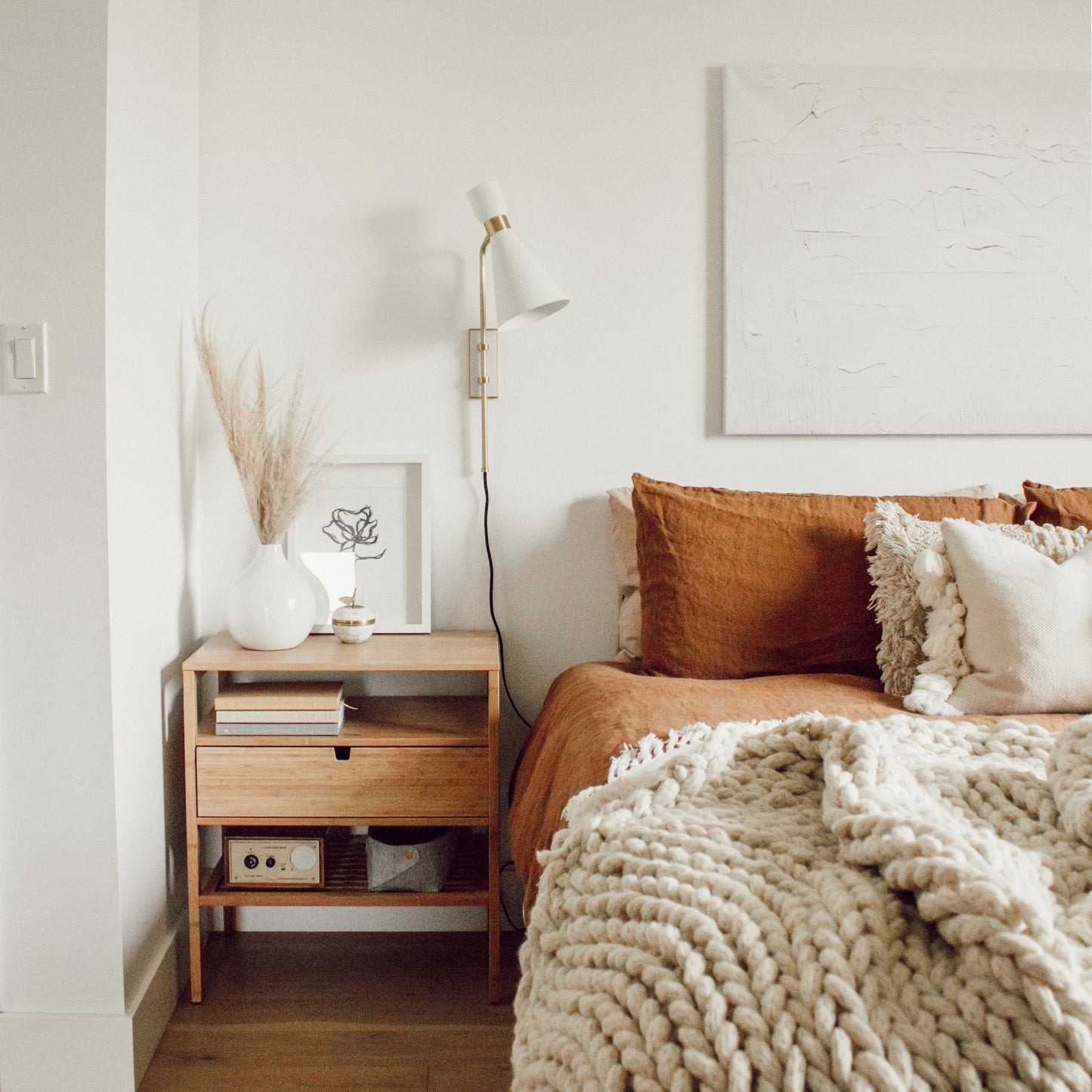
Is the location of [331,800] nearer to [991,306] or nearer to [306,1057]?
[306,1057]

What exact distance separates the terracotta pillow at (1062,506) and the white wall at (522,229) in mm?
359

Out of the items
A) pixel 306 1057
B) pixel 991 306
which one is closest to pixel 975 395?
pixel 991 306

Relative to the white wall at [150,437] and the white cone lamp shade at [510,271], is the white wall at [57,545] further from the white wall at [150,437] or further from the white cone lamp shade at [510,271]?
the white cone lamp shade at [510,271]

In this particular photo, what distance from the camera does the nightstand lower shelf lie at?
172 cm

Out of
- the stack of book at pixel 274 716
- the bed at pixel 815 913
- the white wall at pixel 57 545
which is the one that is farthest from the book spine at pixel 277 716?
the bed at pixel 815 913

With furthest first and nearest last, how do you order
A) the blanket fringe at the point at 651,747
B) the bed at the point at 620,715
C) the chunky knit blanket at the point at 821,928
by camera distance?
the bed at the point at 620,715
the blanket fringe at the point at 651,747
the chunky knit blanket at the point at 821,928

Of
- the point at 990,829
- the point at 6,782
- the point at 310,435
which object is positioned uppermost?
the point at 310,435

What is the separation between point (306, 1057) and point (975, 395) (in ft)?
6.44

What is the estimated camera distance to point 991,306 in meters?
2.00

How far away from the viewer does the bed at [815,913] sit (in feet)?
1.81

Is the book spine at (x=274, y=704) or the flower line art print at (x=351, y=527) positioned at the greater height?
the flower line art print at (x=351, y=527)

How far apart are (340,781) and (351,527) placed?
0.57m

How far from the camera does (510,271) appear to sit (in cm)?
175

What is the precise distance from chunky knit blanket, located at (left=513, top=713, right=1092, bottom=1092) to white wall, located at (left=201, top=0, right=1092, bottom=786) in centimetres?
116
